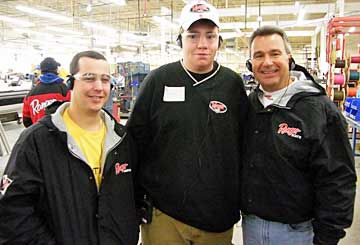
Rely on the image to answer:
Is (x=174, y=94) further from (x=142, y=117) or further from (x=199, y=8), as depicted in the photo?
(x=199, y=8)

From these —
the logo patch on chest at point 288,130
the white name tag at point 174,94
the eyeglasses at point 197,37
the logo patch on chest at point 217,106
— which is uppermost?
the eyeglasses at point 197,37

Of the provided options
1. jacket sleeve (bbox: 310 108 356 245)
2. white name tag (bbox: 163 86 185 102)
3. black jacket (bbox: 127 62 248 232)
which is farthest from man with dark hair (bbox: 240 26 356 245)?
white name tag (bbox: 163 86 185 102)

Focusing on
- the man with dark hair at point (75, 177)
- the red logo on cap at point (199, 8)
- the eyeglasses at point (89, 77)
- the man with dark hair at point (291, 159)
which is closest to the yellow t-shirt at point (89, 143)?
the man with dark hair at point (75, 177)

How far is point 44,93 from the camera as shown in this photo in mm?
4500

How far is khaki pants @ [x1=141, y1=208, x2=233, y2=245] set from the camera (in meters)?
1.66

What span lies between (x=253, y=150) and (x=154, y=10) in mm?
13905

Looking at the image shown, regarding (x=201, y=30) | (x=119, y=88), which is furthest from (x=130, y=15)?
(x=201, y=30)

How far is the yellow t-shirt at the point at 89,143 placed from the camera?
4.62 feet

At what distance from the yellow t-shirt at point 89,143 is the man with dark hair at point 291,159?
25.2 inches

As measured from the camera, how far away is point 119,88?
10.9 metres

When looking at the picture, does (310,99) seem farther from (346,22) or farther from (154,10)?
(154,10)

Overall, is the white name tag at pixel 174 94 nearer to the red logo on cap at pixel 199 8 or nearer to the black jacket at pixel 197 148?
the black jacket at pixel 197 148

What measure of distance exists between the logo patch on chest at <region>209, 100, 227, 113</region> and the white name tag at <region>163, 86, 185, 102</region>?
0.46 ft

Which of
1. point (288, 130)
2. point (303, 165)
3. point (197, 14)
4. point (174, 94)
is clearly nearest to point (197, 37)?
point (197, 14)
